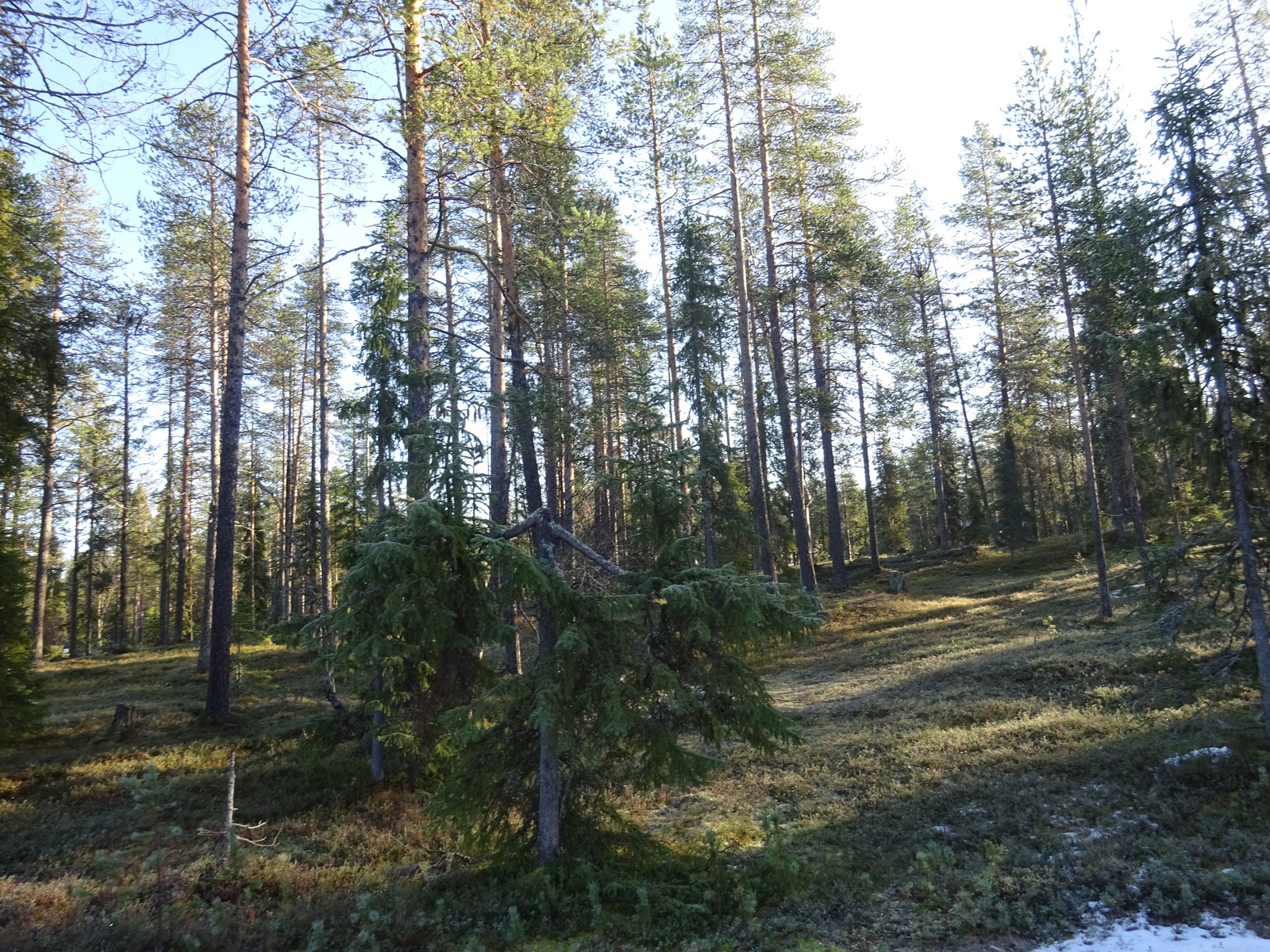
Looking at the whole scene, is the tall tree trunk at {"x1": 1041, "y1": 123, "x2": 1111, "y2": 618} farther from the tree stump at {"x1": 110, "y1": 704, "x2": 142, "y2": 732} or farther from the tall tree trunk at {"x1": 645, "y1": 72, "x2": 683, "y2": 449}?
the tree stump at {"x1": 110, "y1": 704, "x2": 142, "y2": 732}

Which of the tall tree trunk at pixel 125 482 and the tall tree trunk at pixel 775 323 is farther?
the tall tree trunk at pixel 125 482

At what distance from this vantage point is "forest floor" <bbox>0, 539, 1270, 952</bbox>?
5.42 m

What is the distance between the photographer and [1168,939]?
4914 millimetres

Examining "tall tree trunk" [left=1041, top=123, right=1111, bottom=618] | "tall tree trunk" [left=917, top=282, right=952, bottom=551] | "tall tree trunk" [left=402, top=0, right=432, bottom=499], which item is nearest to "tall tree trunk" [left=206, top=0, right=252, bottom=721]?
"tall tree trunk" [left=402, top=0, right=432, bottom=499]

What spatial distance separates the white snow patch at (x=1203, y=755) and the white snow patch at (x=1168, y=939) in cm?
314

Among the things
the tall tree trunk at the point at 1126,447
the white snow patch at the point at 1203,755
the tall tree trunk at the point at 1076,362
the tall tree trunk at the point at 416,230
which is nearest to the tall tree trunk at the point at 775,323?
the tall tree trunk at the point at 1076,362

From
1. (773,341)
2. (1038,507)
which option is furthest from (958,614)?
(1038,507)

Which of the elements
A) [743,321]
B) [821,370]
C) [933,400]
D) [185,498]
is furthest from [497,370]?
[933,400]

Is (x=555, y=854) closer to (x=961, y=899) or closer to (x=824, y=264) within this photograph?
(x=961, y=899)

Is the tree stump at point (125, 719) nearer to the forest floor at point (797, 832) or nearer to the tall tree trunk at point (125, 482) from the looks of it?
the forest floor at point (797, 832)

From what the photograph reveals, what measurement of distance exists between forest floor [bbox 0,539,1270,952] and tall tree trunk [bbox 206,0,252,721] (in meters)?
1.26

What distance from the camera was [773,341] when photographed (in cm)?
2211

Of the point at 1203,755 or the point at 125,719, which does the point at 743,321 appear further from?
the point at 125,719

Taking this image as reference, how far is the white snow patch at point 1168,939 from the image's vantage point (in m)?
4.72
